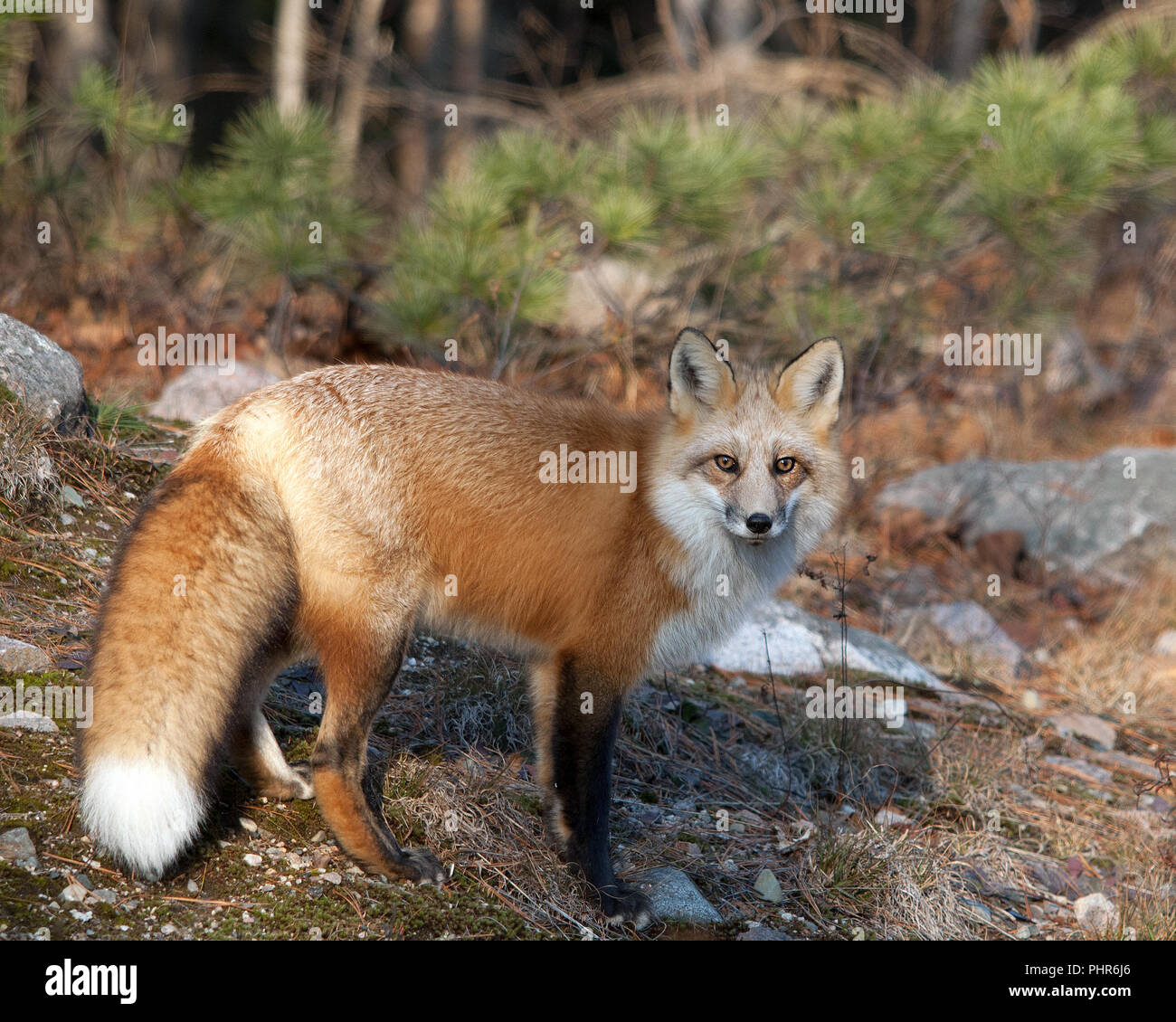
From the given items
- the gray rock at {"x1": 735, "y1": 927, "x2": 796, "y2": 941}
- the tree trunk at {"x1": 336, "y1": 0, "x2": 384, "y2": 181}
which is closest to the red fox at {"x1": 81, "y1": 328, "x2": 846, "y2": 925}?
the gray rock at {"x1": 735, "y1": 927, "x2": 796, "y2": 941}

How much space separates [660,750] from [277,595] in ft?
7.06

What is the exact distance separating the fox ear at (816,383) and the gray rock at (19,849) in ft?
9.01

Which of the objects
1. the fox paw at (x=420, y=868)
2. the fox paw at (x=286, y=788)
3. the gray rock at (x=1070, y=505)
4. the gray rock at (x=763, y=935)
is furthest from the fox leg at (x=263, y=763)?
the gray rock at (x=1070, y=505)

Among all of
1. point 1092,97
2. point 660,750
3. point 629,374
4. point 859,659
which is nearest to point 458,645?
point 660,750

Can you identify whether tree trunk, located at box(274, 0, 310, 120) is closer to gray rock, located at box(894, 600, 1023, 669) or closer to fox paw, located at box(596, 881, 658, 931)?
gray rock, located at box(894, 600, 1023, 669)

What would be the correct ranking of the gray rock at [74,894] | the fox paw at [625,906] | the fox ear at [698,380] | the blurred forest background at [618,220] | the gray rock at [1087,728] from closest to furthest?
the gray rock at [74,894] < the fox paw at [625,906] < the fox ear at [698,380] < the gray rock at [1087,728] < the blurred forest background at [618,220]

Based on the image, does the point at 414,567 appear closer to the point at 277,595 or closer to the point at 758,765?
the point at 277,595

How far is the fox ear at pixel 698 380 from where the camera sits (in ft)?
12.0

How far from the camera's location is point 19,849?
2.98m

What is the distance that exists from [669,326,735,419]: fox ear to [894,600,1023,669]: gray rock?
11.3 ft

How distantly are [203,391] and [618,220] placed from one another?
2832 millimetres
